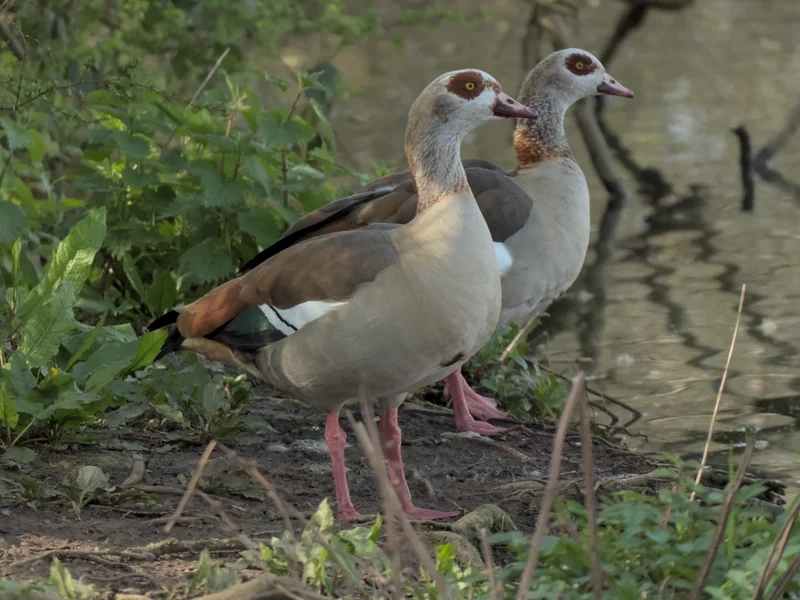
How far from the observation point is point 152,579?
10.1 feet

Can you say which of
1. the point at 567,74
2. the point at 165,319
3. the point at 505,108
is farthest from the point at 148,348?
the point at 567,74

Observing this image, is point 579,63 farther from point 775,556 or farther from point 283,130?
point 775,556

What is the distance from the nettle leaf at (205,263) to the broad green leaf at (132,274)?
0.21m

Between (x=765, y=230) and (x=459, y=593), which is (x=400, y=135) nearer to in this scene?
(x=765, y=230)

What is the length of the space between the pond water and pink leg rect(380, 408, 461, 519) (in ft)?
4.81

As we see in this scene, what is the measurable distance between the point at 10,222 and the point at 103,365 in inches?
36.5

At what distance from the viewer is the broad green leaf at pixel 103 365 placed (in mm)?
4195

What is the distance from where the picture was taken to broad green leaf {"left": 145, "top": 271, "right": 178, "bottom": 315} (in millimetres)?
5473

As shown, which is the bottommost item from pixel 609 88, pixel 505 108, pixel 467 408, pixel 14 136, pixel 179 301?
A: pixel 467 408

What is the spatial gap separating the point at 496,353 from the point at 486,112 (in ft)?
5.34

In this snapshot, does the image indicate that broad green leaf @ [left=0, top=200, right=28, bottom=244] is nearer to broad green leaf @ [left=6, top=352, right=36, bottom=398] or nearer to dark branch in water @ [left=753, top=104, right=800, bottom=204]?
broad green leaf @ [left=6, top=352, right=36, bottom=398]

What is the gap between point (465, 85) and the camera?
4.17 m

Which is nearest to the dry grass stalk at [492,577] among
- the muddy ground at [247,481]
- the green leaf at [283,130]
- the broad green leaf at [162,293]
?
the muddy ground at [247,481]

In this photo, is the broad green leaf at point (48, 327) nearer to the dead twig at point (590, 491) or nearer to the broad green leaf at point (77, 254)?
the broad green leaf at point (77, 254)
